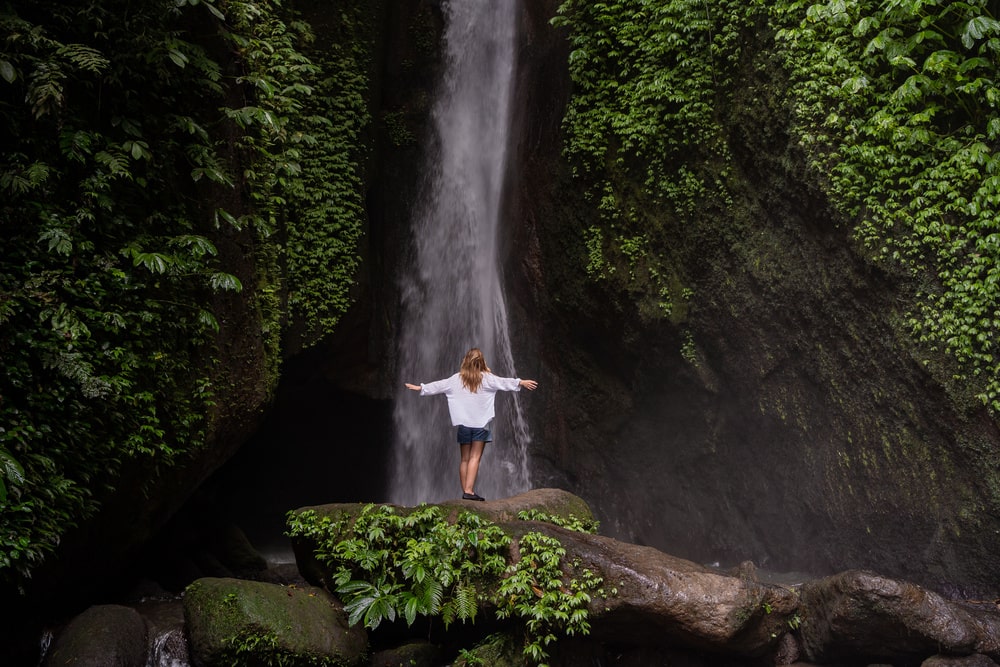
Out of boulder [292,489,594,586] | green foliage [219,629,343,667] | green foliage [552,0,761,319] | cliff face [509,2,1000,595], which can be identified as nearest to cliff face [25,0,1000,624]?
cliff face [509,2,1000,595]

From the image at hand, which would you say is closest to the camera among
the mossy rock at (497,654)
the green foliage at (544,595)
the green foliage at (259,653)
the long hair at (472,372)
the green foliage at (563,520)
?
the green foliage at (259,653)

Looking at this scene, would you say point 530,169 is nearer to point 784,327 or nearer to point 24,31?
point 784,327

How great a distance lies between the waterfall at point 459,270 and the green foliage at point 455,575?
18.5 ft

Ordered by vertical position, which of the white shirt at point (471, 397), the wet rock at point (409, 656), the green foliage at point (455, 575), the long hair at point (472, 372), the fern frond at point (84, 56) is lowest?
the wet rock at point (409, 656)

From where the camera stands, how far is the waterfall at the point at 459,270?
1117 centimetres

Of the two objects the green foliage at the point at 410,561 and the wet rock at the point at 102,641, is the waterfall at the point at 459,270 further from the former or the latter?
the wet rock at the point at 102,641

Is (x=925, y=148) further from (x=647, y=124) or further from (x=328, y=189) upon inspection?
(x=328, y=189)

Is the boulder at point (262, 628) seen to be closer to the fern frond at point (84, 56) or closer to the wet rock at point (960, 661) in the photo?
the fern frond at point (84, 56)

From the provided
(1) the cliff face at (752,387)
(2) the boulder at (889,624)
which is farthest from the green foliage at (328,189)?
(2) the boulder at (889,624)

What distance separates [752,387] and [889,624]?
11.7 feet

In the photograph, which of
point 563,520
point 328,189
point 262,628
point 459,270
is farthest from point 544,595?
point 459,270

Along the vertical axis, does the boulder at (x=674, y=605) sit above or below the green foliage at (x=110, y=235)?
below

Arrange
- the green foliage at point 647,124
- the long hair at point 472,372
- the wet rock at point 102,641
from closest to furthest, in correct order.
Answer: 1. the wet rock at point 102,641
2. the long hair at point 472,372
3. the green foliage at point 647,124

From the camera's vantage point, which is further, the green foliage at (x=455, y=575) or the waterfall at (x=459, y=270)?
the waterfall at (x=459, y=270)
